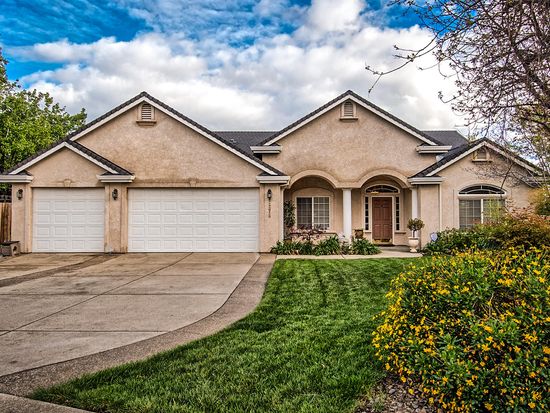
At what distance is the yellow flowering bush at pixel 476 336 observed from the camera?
3018 mm

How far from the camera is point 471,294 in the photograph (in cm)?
370

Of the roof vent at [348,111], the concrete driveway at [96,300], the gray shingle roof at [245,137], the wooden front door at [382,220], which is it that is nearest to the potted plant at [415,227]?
the wooden front door at [382,220]

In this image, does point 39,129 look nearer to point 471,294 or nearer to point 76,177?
point 76,177

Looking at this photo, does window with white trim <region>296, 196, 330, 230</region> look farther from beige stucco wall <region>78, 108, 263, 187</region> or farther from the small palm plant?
the small palm plant

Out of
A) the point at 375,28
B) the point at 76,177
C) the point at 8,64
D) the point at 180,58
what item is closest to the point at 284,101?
the point at 180,58

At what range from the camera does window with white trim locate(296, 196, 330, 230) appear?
58.7ft

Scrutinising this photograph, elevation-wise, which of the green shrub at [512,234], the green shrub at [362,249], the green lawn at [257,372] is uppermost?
the green shrub at [512,234]

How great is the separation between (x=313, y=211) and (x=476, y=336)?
14.7 metres

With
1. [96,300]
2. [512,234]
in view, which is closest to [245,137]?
[512,234]

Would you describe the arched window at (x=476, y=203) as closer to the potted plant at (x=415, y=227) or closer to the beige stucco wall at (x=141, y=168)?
the potted plant at (x=415, y=227)

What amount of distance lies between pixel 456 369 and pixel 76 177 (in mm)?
15311

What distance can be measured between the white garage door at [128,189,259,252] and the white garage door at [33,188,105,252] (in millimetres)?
1312

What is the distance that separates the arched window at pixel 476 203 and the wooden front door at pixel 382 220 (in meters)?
3.39

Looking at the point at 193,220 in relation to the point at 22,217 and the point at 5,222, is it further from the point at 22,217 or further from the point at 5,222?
the point at 5,222
